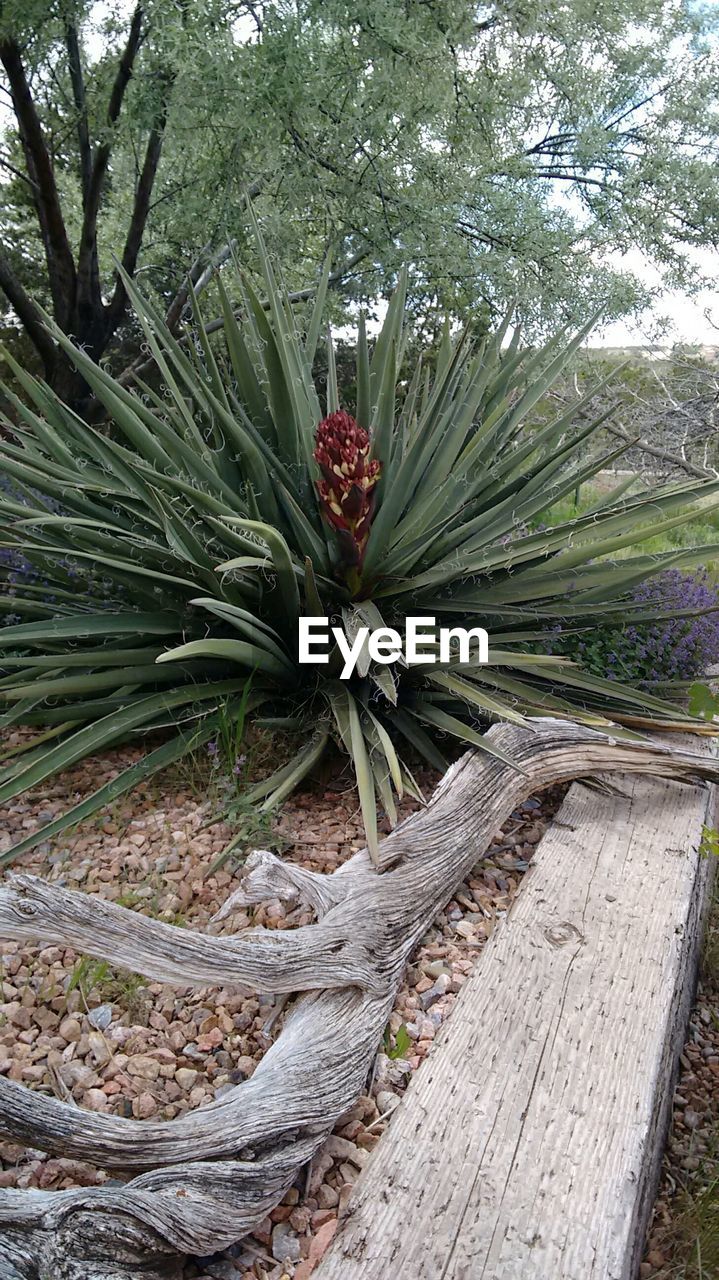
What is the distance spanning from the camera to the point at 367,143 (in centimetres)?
631

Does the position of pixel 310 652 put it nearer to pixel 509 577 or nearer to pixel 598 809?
pixel 509 577

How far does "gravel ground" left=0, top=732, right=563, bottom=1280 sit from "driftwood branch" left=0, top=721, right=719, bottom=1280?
0.07 metres

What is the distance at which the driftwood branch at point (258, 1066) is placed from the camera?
1.21 m

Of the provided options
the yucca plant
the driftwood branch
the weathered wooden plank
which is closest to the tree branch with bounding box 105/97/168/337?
the yucca plant

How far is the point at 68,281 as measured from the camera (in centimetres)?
733

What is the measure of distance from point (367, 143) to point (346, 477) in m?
4.87

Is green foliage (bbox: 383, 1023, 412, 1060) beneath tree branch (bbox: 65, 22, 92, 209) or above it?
beneath

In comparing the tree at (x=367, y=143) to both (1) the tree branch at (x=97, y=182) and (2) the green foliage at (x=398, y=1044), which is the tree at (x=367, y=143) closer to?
(1) the tree branch at (x=97, y=182)

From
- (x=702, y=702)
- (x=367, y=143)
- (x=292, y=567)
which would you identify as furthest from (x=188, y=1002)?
(x=367, y=143)

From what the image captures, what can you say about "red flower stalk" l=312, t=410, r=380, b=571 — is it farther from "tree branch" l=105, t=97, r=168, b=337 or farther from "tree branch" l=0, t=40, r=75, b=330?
"tree branch" l=0, t=40, r=75, b=330

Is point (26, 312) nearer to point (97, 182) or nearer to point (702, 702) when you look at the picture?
point (97, 182)

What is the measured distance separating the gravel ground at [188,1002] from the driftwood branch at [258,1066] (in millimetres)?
73

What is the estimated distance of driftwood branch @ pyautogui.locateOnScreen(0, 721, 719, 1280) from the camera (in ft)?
3.97

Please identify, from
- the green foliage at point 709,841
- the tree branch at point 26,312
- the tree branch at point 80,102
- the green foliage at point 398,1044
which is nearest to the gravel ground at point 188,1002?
the green foliage at point 398,1044
